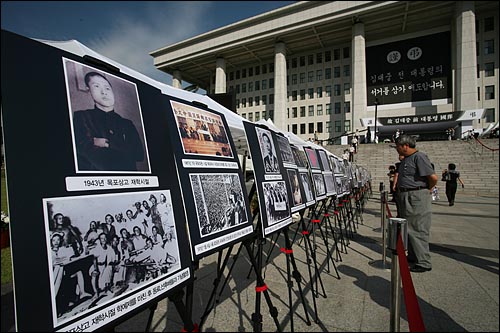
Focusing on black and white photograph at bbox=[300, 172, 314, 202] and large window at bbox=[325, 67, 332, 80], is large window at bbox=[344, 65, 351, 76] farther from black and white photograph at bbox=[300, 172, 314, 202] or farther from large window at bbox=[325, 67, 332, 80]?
black and white photograph at bbox=[300, 172, 314, 202]

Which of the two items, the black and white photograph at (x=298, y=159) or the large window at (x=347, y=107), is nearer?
the black and white photograph at (x=298, y=159)

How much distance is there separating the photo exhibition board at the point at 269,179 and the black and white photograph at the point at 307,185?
0.62m

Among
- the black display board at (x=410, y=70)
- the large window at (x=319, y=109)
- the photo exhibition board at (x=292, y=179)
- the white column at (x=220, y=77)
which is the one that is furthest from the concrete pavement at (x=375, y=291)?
the white column at (x=220, y=77)

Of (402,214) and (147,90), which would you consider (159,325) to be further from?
(402,214)

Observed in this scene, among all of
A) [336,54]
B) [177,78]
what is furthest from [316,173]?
[177,78]

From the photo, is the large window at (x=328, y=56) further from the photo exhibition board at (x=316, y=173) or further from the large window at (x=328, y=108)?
the photo exhibition board at (x=316, y=173)

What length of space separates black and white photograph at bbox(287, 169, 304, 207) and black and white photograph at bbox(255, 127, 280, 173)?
0.35 m

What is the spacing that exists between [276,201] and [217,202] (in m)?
0.79

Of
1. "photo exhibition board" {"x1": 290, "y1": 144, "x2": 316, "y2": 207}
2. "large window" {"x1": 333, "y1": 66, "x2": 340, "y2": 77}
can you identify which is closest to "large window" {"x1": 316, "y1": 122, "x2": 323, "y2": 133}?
"large window" {"x1": 333, "y1": 66, "x2": 340, "y2": 77}

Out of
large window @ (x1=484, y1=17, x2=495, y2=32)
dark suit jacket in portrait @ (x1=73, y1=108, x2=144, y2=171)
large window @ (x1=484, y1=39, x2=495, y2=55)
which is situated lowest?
dark suit jacket in portrait @ (x1=73, y1=108, x2=144, y2=171)

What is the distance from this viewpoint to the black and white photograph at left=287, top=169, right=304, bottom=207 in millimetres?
2711

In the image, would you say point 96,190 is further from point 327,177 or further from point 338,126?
point 338,126

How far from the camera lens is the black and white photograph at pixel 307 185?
10.2 ft

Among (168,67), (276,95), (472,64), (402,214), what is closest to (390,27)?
(472,64)
